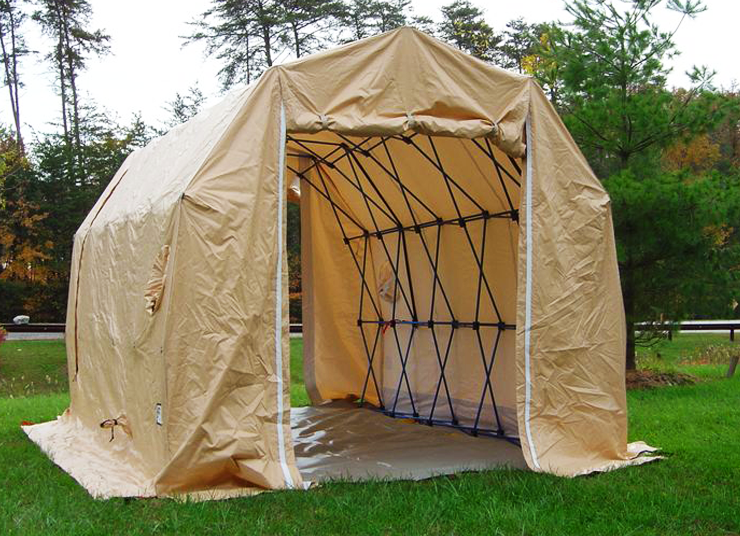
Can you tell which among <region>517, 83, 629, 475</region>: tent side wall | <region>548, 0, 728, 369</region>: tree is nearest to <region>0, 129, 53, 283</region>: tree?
<region>548, 0, 728, 369</region>: tree

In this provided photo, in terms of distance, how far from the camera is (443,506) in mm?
4934

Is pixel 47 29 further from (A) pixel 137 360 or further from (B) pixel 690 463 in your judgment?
(B) pixel 690 463

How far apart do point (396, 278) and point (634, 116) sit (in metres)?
3.86

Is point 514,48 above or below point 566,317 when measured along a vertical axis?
above

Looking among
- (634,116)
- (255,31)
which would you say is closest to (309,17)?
(255,31)

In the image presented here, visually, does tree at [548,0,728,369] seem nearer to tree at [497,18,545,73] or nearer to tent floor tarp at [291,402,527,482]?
tent floor tarp at [291,402,527,482]

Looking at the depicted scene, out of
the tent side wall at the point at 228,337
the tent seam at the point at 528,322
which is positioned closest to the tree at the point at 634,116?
the tent seam at the point at 528,322

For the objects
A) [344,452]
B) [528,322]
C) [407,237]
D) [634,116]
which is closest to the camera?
[528,322]

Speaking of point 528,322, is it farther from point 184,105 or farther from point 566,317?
point 184,105

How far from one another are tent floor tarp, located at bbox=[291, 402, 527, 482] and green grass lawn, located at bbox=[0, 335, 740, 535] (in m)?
0.37

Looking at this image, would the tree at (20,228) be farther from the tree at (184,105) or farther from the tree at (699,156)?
the tree at (699,156)

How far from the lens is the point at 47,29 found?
27.2 m

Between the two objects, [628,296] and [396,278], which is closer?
[396,278]

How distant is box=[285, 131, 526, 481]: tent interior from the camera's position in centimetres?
707
